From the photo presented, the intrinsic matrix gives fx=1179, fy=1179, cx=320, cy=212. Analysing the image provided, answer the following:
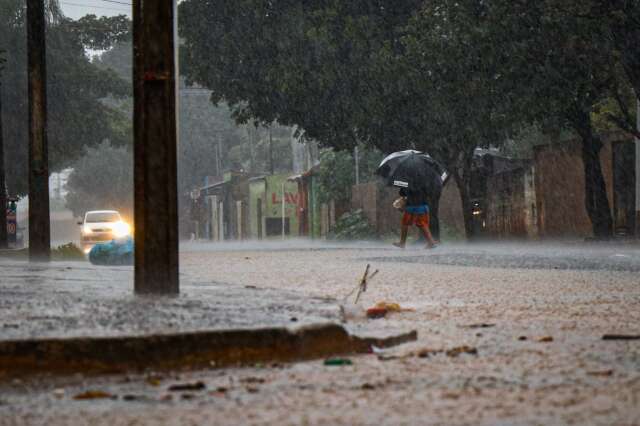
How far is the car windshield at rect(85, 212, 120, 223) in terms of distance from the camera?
34.0 meters

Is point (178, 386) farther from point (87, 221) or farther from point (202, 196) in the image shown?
point (202, 196)

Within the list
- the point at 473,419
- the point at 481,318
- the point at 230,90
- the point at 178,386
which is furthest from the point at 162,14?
the point at 230,90

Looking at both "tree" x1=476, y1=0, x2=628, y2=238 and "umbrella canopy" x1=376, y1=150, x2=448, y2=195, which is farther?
"tree" x1=476, y1=0, x2=628, y2=238

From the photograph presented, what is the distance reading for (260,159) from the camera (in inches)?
3617

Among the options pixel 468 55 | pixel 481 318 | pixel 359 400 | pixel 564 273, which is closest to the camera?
pixel 359 400

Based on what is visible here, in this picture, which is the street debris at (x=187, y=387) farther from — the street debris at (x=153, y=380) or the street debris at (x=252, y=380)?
the street debris at (x=252, y=380)

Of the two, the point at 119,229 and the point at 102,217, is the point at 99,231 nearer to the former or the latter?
the point at 119,229

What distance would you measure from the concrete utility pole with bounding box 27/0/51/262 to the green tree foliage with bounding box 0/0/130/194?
29662mm

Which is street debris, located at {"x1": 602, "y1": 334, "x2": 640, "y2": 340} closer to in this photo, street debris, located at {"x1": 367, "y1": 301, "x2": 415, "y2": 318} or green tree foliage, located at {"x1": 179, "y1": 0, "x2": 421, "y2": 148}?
street debris, located at {"x1": 367, "y1": 301, "x2": 415, "y2": 318}

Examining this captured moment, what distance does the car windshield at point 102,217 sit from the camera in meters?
34.0

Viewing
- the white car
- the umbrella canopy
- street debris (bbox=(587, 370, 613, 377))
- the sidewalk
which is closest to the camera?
street debris (bbox=(587, 370, 613, 377))

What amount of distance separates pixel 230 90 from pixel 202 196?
2196 inches

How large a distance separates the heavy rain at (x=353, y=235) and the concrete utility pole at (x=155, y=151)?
16mm

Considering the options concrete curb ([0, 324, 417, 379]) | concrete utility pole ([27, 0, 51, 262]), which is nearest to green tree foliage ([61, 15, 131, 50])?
concrete utility pole ([27, 0, 51, 262])
